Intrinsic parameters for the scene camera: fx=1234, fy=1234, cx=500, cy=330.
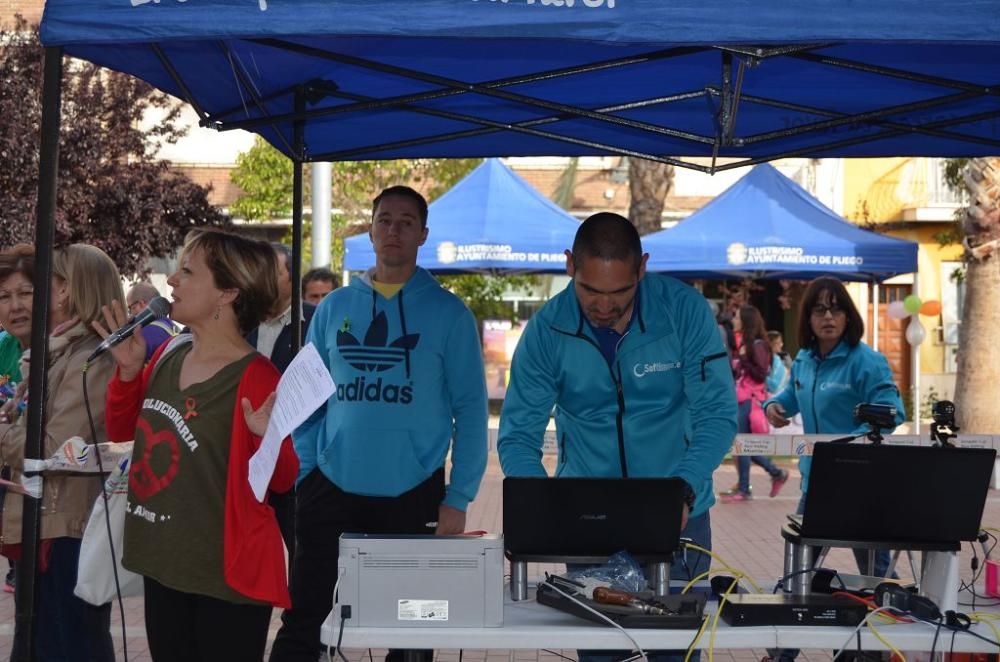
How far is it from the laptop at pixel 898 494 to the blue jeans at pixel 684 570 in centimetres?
50

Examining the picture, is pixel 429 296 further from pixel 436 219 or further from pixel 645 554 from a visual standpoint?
pixel 436 219

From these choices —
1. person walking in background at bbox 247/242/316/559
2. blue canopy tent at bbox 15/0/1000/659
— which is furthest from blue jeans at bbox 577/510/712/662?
person walking in background at bbox 247/242/316/559

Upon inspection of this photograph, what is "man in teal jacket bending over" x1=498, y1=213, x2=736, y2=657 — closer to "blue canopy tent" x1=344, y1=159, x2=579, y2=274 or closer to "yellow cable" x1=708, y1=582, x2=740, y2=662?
"yellow cable" x1=708, y1=582, x2=740, y2=662

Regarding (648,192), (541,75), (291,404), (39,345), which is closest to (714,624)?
(291,404)

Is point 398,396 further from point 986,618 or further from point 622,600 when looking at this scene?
point 986,618

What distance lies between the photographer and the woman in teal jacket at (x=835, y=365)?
611cm

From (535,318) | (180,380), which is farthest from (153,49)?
(535,318)

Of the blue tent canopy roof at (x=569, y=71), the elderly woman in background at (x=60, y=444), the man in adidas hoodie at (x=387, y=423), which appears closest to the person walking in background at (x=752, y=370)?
the blue tent canopy roof at (x=569, y=71)

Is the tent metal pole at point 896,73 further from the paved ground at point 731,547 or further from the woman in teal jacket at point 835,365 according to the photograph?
the paved ground at point 731,547

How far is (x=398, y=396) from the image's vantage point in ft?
15.8

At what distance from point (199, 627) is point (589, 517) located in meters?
1.19

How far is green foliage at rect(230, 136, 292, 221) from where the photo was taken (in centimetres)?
2180

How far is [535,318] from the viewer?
167 inches

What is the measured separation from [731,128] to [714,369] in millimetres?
1304
